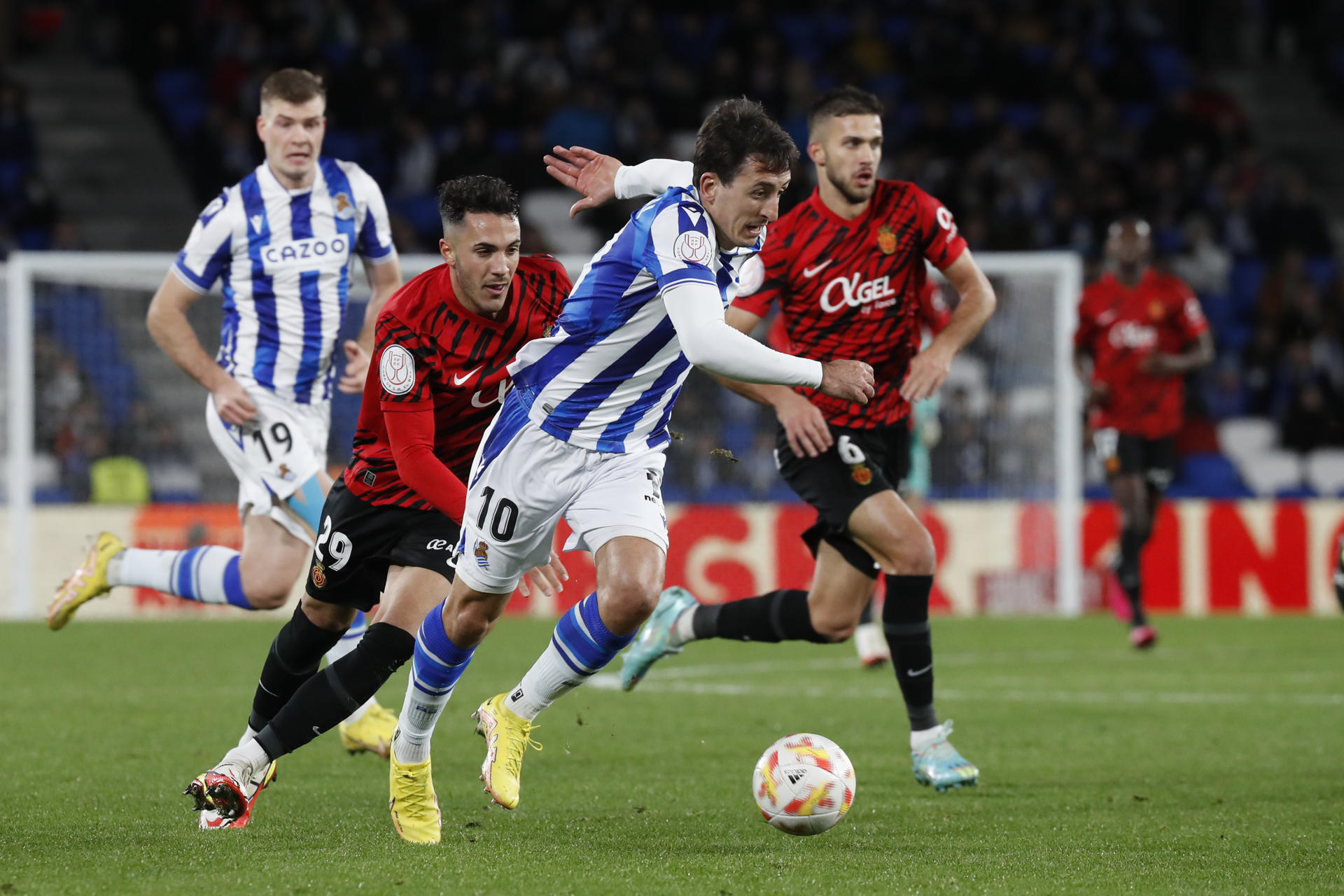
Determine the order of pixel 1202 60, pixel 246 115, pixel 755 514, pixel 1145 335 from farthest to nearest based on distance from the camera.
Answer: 1. pixel 1202 60
2. pixel 246 115
3. pixel 755 514
4. pixel 1145 335

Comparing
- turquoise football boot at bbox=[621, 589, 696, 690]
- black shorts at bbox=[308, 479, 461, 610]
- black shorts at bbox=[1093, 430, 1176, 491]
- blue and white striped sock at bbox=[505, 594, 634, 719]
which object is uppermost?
black shorts at bbox=[1093, 430, 1176, 491]

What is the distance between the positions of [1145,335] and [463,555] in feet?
25.8

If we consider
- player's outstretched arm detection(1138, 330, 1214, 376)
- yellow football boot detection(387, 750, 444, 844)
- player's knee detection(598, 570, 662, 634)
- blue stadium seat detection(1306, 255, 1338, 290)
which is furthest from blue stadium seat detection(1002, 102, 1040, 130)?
yellow football boot detection(387, 750, 444, 844)

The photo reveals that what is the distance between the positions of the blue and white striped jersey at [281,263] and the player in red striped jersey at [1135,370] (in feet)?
20.2

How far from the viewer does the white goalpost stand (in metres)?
12.8

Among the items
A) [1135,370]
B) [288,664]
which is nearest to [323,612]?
[288,664]

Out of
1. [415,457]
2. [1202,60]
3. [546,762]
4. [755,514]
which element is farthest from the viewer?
[1202,60]

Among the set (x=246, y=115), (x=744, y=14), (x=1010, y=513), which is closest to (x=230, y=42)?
(x=246, y=115)

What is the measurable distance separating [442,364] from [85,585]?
9.68ft

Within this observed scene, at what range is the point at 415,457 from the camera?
4.83 m

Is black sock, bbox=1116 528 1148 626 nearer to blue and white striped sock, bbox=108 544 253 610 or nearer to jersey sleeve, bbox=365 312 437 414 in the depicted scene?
blue and white striped sock, bbox=108 544 253 610

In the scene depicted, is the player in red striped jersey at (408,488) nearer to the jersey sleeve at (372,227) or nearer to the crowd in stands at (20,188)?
the jersey sleeve at (372,227)

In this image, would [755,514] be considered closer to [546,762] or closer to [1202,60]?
[546,762]

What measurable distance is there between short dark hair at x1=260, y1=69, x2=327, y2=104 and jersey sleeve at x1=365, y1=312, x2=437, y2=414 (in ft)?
6.28
